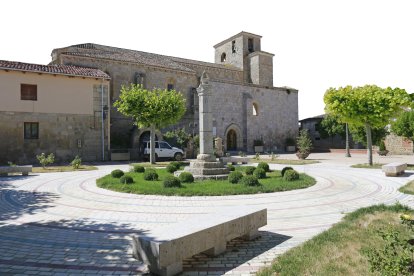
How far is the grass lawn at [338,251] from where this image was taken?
159 inches

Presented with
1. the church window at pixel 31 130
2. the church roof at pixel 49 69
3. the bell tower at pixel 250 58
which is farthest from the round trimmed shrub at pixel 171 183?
the bell tower at pixel 250 58

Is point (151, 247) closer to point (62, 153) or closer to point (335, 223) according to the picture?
point (335, 223)

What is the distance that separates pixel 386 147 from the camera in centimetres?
3456

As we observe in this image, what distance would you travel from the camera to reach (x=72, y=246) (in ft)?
16.8

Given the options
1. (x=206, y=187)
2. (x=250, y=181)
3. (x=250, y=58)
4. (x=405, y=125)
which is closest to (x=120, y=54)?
(x=250, y=58)

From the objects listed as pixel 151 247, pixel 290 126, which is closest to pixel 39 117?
pixel 151 247

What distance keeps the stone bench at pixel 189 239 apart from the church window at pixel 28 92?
817 inches

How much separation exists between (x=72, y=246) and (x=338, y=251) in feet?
13.8

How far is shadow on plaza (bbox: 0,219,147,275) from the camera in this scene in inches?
170

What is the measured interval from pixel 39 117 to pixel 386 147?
1345 inches

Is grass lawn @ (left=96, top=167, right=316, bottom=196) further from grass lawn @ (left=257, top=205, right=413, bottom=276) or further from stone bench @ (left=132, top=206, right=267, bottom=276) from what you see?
stone bench @ (left=132, top=206, right=267, bottom=276)

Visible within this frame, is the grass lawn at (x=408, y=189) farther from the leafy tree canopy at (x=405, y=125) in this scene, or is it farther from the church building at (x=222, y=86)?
the leafy tree canopy at (x=405, y=125)

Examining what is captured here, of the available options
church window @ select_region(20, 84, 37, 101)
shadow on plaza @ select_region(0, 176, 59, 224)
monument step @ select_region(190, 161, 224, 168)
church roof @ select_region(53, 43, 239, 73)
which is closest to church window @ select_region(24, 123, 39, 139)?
church window @ select_region(20, 84, 37, 101)

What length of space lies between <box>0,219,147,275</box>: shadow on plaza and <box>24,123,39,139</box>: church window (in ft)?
57.0
